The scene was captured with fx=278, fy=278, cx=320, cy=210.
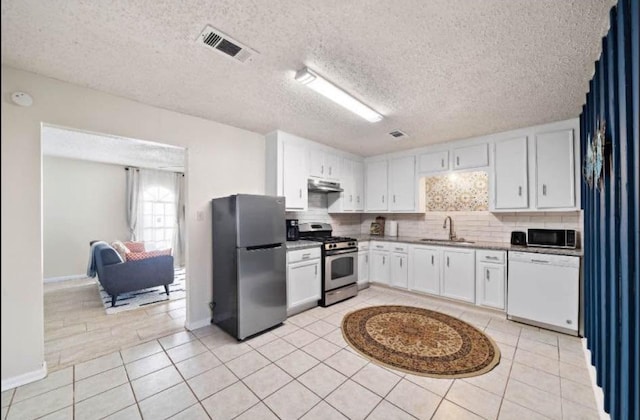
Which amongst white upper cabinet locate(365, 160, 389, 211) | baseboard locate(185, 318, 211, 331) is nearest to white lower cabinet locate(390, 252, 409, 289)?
white upper cabinet locate(365, 160, 389, 211)

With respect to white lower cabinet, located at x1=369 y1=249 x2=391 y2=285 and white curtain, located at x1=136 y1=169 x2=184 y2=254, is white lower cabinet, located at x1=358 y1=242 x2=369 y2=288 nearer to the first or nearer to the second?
white lower cabinet, located at x1=369 y1=249 x2=391 y2=285

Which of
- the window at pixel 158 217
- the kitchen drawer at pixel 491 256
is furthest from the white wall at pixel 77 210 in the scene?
the kitchen drawer at pixel 491 256

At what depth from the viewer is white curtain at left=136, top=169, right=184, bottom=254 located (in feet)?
21.3

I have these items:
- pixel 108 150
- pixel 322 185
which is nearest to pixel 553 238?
pixel 322 185

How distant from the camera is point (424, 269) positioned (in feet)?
13.4

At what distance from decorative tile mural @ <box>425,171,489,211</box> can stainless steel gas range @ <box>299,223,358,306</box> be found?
154 centimetres

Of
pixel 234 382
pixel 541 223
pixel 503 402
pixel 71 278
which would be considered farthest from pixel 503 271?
pixel 71 278

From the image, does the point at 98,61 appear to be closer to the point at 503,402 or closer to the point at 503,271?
the point at 503,402

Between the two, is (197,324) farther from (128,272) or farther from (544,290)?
(544,290)

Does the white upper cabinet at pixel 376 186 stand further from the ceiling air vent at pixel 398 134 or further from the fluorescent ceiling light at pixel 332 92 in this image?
the fluorescent ceiling light at pixel 332 92

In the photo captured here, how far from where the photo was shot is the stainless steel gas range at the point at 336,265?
12.8ft

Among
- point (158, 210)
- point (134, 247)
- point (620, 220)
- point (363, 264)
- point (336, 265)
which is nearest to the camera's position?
point (620, 220)

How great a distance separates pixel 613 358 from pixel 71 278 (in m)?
7.67

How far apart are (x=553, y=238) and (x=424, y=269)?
157 cm
